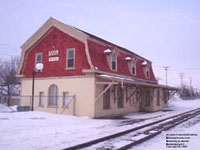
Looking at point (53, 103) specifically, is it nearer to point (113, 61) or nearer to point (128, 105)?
point (113, 61)

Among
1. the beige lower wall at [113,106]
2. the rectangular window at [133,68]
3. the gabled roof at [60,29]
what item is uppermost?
the gabled roof at [60,29]

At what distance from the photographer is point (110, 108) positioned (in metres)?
19.5

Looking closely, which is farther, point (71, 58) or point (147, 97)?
point (147, 97)

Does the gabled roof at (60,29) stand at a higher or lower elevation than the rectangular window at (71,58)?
higher

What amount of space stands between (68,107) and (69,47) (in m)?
4.78

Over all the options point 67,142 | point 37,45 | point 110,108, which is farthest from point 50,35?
point 67,142

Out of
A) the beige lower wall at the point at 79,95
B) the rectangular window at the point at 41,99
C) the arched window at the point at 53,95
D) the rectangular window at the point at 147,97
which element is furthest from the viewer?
the rectangular window at the point at 147,97

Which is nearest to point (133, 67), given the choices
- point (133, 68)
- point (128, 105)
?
point (133, 68)

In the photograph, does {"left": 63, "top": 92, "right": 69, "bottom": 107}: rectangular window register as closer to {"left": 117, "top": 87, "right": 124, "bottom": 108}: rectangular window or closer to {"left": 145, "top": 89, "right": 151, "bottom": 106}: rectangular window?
{"left": 117, "top": 87, "right": 124, "bottom": 108}: rectangular window

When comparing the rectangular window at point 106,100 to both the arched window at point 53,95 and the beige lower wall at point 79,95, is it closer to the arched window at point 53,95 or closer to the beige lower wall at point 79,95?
the beige lower wall at point 79,95

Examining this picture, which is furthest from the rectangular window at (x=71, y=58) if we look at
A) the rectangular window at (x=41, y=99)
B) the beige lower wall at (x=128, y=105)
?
the rectangular window at (x=41, y=99)

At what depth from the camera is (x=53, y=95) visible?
64.5 feet

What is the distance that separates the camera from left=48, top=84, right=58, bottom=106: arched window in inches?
763

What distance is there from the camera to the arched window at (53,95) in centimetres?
1939
